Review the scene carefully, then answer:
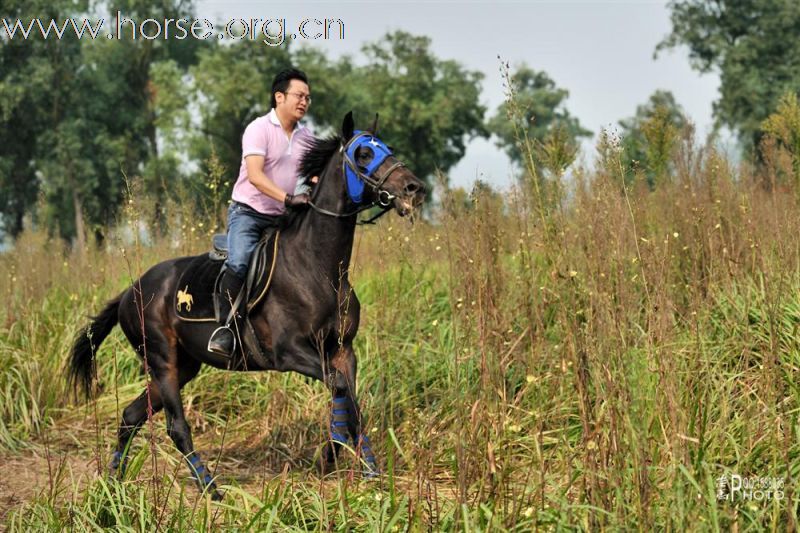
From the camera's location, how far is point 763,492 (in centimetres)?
379

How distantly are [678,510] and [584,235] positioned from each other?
391 cm

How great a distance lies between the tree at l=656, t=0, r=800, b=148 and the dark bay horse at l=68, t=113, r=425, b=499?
3304 cm

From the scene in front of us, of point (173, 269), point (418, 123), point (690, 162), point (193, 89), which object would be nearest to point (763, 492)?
point (173, 269)

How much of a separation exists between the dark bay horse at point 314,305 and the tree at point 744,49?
33.0 metres

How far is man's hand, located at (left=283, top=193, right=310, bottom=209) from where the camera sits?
6.19 meters

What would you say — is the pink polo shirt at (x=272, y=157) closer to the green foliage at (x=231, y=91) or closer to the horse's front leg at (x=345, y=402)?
the horse's front leg at (x=345, y=402)

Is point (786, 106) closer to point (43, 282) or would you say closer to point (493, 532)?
point (493, 532)

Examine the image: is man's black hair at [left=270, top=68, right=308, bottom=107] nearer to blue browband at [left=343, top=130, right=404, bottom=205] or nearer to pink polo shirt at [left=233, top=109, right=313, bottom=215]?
pink polo shirt at [left=233, top=109, right=313, bottom=215]

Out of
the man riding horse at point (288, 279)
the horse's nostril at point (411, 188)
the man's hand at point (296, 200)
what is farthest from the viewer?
the man's hand at point (296, 200)

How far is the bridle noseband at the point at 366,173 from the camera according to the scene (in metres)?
5.65

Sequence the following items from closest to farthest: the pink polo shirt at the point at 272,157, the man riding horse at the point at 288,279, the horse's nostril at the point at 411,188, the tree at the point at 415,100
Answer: the horse's nostril at the point at 411,188, the man riding horse at the point at 288,279, the pink polo shirt at the point at 272,157, the tree at the point at 415,100

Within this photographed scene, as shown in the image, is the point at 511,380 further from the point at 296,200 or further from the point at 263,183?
the point at 263,183

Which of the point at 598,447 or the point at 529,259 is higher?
the point at 529,259

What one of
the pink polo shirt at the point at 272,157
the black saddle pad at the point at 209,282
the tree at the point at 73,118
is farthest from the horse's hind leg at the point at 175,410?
the tree at the point at 73,118
